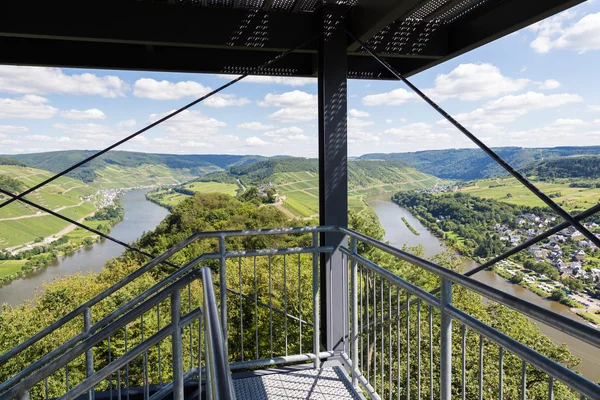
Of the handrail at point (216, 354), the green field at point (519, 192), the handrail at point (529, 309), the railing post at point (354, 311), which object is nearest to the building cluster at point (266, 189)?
the green field at point (519, 192)

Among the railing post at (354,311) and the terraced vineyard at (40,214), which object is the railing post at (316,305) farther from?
the terraced vineyard at (40,214)

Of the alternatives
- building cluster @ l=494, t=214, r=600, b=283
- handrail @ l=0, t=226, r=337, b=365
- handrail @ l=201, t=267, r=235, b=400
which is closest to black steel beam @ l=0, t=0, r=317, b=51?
handrail @ l=0, t=226, r=337, b=365

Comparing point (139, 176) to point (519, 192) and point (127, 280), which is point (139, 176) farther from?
point (127, 280)

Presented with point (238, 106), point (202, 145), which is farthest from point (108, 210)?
point (238, 106)

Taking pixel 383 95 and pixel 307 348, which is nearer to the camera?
pixel 307 348

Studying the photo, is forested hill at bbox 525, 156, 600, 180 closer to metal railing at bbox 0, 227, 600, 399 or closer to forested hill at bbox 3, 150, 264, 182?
metal railing at bbox 0, 227, 600, 399

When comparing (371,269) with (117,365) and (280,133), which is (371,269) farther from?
(280,133)
